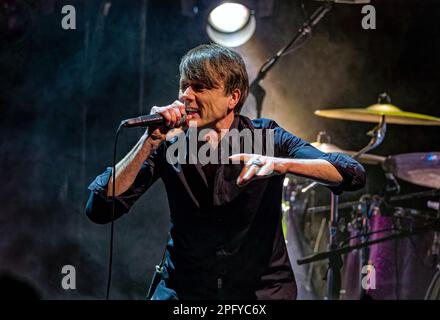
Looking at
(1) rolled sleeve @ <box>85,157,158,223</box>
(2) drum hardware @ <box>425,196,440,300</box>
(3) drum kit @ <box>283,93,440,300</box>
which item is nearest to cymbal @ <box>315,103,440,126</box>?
(3) drum kit @ <box>283,93,440,300</box>

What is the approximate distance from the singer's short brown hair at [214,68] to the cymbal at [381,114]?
178cm

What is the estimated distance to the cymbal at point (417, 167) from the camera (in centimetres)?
420

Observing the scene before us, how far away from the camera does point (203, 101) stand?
98.9 inches

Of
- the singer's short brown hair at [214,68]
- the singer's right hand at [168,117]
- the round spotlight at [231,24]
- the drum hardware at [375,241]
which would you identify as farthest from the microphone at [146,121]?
the round spotlight at [231,24]

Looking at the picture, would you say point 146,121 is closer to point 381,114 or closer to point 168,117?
point 168,117

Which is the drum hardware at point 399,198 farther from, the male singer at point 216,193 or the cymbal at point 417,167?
the male singer at point 216,193

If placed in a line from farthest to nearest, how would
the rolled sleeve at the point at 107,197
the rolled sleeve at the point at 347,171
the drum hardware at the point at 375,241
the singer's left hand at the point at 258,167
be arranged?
the drum hardware at the point at 375,241, the rolled sleeve at the point at 107,197, the rolled sleeve at the point at 347,171, the singer's left hand at the point at 258,167

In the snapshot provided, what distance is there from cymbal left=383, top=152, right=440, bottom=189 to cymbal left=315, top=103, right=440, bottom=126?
0.83 ft

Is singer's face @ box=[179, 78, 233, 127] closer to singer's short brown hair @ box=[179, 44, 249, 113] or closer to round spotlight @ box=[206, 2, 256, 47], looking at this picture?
singer's short brown hair @ box=[179, 44, 249, 113]

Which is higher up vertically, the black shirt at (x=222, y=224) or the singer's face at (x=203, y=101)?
the singer's face at (x=203, y=101)

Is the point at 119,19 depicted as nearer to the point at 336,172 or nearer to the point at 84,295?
the point at 84,295

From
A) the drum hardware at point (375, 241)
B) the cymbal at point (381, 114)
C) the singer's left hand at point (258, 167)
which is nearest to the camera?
the singer's left hand at point (258, 167)

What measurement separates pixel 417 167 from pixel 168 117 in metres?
2.64

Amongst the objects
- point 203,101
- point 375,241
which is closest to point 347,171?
point 203,101
